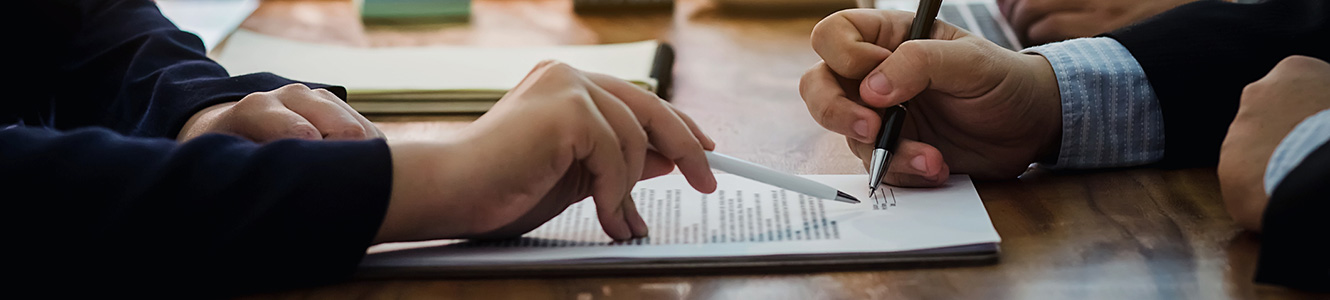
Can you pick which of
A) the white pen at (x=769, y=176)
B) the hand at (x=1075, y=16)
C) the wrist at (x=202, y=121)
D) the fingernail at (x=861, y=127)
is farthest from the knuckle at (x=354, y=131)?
the hand at (x=1075, y=16)

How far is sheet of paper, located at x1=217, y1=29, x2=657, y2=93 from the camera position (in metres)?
1.20

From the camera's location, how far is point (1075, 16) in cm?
119

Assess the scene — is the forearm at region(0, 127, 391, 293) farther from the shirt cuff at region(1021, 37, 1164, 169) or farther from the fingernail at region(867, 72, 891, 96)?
the shirt cuff at region(1021, 37, 1164, 169)

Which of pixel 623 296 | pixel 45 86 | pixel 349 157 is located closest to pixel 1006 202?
pixel 623 296

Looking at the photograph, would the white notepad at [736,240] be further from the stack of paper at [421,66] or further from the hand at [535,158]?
the stack of paper at [421,66]

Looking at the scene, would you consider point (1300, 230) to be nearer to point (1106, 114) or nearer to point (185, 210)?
point (1106, 114)

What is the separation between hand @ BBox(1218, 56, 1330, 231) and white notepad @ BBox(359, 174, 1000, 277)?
6.3 inches

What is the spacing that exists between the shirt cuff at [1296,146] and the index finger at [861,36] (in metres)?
0.27

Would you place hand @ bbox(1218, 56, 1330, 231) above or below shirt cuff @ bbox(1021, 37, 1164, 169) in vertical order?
above

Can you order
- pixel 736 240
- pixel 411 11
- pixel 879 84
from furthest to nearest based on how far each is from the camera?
pixel 411 11
pixel 879 84
pixel 736 240

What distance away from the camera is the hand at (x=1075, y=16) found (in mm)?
1153

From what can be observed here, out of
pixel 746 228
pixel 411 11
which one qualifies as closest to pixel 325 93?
pixel 746 228

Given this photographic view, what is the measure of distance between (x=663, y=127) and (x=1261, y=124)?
1.30 ft

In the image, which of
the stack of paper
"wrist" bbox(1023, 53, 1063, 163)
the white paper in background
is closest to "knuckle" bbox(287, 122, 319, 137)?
the stack of paper
